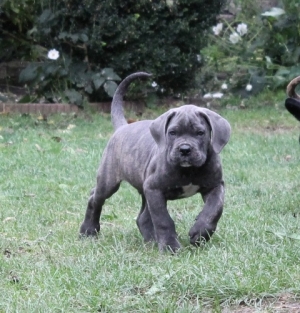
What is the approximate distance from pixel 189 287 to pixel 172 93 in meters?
9.42

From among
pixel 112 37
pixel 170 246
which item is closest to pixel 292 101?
pixel 170 246

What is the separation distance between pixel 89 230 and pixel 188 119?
1332mm

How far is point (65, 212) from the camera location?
23.0ft

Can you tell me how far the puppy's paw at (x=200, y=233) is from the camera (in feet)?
17.7

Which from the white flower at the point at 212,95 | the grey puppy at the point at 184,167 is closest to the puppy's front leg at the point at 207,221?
the grey puppy at the point at 184,167

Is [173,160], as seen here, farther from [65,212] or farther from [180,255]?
[65,212]

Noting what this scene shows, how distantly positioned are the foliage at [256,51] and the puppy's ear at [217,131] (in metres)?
8.51

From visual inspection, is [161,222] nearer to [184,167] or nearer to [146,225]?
[184,167]

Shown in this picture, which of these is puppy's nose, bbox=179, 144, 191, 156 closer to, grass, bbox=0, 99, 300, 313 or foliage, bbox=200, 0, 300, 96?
grass, bbox=0, 99, 300, 313

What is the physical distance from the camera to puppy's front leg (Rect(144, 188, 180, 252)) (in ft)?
17.7

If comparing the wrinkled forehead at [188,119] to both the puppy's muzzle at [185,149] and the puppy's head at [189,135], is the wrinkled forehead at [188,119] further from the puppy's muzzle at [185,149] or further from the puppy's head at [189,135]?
the puppy's muzzle at [185,149]

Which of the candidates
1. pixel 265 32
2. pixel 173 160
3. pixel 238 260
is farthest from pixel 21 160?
pixel 265 32

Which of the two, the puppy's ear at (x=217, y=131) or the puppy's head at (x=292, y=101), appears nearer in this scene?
the puppy's ear at (x=217, y=131)

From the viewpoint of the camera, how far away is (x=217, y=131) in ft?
17.7
